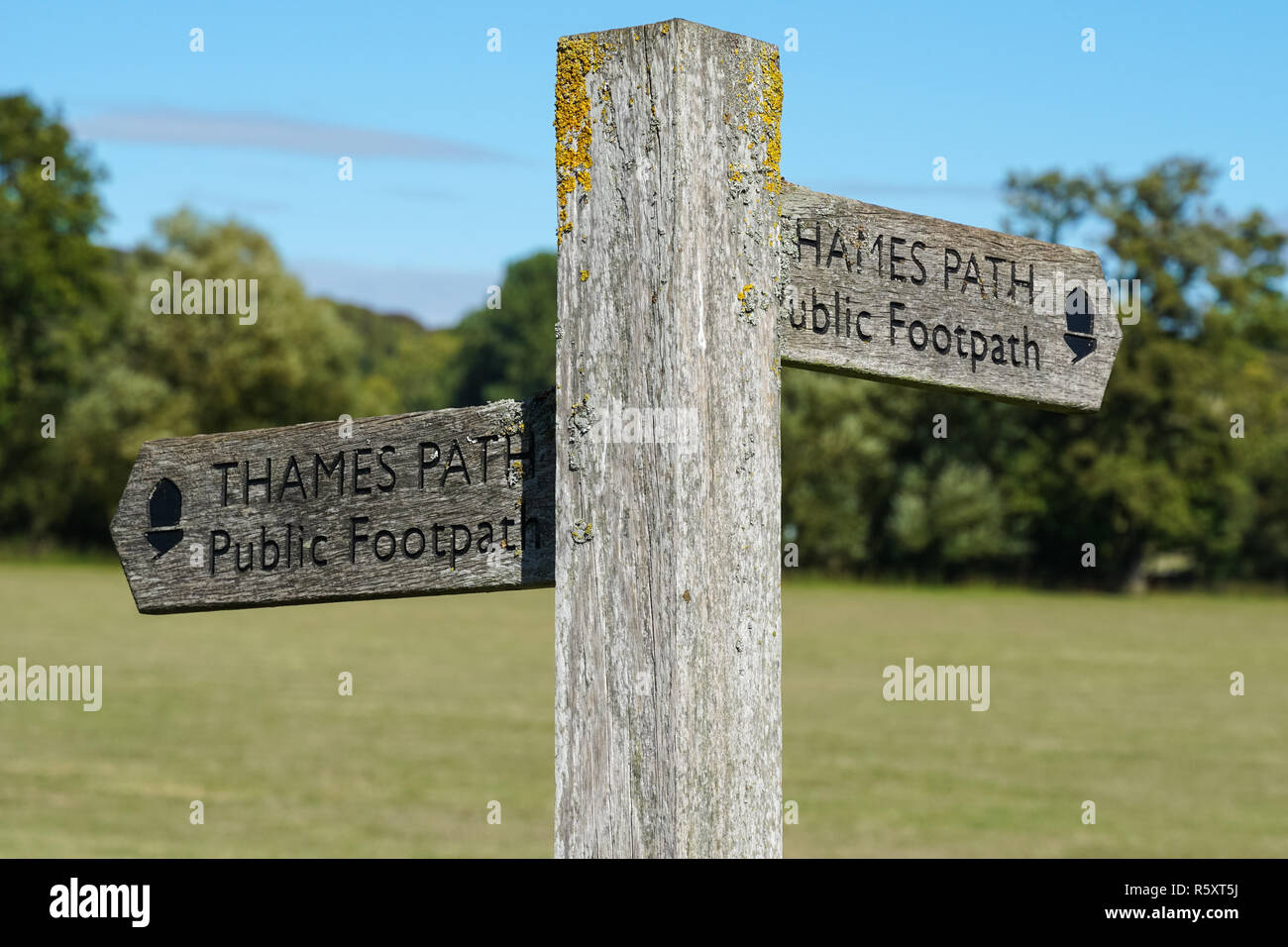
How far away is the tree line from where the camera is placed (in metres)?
53.4

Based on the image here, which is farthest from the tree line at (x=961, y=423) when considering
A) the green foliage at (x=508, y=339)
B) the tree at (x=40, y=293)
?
the green foliage at (x=508, y=339)

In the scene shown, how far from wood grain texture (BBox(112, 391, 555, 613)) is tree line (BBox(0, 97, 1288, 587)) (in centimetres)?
4963

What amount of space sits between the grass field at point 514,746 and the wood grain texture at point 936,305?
700 cm

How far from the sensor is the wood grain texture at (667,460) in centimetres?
207

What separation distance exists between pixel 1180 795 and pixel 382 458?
11.9m

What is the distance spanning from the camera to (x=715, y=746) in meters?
2.09

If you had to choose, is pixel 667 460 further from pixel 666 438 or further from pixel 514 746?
pixel 514 746

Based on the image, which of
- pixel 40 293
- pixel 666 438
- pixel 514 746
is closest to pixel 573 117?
pixel 666 438

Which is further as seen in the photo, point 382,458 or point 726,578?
point 382,458

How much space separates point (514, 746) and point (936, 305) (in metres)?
12.7

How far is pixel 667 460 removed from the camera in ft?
6.84

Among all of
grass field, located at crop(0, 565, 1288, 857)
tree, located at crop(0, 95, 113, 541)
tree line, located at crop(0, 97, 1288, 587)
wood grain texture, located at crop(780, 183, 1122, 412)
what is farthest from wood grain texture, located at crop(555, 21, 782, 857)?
tree, located at crop(0, 95, 113, 541)

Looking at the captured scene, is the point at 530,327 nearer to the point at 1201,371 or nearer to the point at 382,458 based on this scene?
the point at 1201,371

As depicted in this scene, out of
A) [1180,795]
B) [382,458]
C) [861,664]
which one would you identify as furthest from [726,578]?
[861,664]
